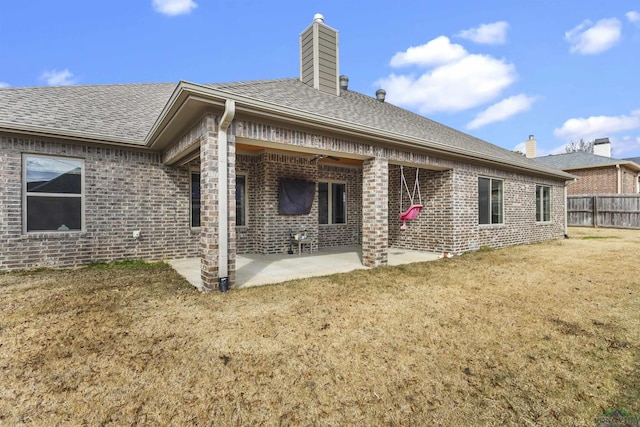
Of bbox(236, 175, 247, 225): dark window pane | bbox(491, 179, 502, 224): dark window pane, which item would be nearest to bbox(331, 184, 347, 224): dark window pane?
bbox(236, 175, 247, 225): dark window pane

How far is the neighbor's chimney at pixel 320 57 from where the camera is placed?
8273 mm

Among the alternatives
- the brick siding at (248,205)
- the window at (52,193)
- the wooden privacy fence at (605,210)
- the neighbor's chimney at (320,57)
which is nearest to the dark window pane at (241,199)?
the brick siding at (248,205)

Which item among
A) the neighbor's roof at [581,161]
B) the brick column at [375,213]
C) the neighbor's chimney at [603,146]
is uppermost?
the neighbor's chimney at [603,146]

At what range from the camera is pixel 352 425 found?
1.82 m

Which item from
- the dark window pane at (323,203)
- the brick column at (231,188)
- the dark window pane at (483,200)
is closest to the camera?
the brick column at (231,188)

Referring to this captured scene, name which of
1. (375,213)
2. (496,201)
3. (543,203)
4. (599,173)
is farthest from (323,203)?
(599,173)

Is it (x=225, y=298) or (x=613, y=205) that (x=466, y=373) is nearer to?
(x=225, y=298)

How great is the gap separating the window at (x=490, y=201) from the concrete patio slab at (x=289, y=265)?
86.2 inches

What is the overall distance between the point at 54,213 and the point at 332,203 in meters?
6.81

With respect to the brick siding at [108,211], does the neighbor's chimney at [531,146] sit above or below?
above

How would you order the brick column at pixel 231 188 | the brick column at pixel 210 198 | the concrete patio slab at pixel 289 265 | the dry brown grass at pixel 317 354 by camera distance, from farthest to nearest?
the concrete patio slab at pixel 289 265, the brick column at pixel 231 188, the brick column at pixel 210 198, the dry brown grass at pixel 317 354

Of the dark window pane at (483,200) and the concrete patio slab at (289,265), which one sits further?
the dark window pane at (483,200)

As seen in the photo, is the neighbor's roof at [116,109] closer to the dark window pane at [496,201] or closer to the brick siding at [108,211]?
the brick siding at [108,211]

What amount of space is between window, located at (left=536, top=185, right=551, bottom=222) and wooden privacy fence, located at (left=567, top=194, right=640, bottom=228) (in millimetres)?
7711
